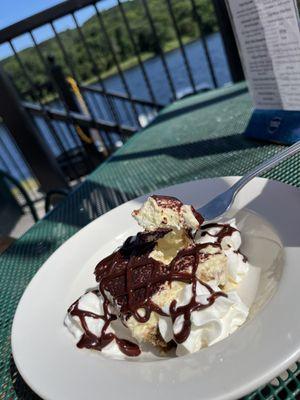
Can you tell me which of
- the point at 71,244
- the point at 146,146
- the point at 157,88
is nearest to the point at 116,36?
the point at 157,88

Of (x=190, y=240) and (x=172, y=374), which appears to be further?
(x=190, y=240)

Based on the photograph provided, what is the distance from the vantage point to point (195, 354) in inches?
22.0

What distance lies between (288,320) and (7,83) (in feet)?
8.79

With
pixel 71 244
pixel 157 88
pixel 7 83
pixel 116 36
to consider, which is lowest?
pixel 157 88

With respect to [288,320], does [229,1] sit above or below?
above

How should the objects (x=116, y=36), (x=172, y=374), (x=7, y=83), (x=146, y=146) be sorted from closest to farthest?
(x=172, y=374) → (x=146, y=146) → (x=7, y=83) → (x=116, y=36)

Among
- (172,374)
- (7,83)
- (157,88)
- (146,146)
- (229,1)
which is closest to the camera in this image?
(172,374)

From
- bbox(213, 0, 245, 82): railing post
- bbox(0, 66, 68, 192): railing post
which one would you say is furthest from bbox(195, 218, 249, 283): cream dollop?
bbox(0, 66, 68, 192): railing post

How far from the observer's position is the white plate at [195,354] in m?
0.50

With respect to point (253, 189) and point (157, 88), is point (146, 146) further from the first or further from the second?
point (157, 88)

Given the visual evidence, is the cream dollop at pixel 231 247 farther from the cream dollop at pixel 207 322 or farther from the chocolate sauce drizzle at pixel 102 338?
the chocolate sauce drizzle at pixel 102 338

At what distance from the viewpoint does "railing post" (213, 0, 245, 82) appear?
7.95 feet

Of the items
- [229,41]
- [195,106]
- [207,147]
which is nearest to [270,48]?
[207,147]

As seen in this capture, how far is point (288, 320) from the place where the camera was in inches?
21.1
